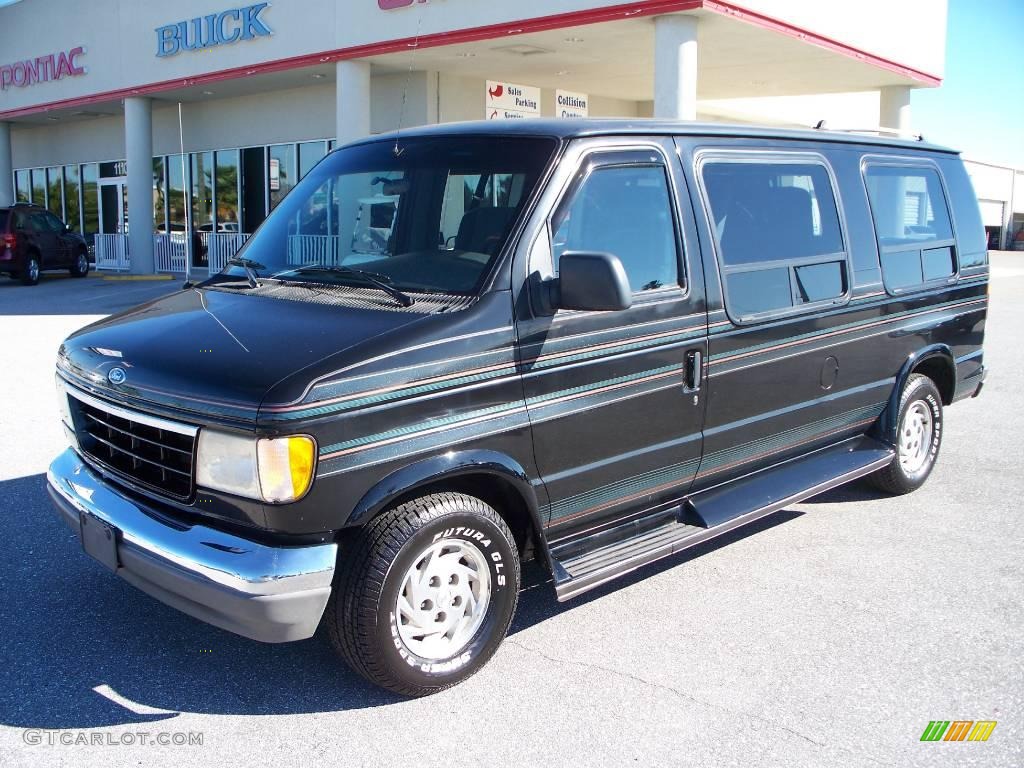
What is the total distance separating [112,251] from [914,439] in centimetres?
2428

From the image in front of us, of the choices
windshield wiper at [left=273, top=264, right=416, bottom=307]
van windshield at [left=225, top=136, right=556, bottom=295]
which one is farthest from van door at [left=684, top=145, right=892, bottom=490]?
windshield wiper at [left=273, top=264, right=416, bottom=307]

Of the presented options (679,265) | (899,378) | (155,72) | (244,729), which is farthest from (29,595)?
(155,72)

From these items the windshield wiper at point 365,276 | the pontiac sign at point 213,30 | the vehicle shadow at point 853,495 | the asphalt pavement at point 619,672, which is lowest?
the asphalt pavement at point 619,672

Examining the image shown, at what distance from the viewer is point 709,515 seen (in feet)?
14.8

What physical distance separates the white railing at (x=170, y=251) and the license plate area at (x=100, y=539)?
21954mm

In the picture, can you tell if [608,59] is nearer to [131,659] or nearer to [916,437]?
[916,437]

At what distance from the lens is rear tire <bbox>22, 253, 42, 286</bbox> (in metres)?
20.8

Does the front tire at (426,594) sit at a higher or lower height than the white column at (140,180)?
lower

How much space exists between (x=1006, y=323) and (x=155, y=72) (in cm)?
1818

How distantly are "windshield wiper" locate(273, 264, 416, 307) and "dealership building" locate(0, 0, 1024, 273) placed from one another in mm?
7785

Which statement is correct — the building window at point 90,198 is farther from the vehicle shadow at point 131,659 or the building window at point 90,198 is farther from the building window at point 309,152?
the vehicle shadow at point 131,659

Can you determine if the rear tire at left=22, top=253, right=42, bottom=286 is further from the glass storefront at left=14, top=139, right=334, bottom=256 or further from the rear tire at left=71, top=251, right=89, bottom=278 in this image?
the glass storefront at left=14, top=139, right=334, bottom=256

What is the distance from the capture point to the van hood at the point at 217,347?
3.25 meters

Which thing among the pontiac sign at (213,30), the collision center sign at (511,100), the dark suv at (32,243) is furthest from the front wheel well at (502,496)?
the dark suv at (32,243)
